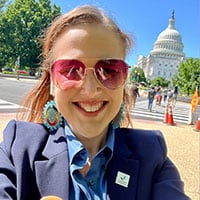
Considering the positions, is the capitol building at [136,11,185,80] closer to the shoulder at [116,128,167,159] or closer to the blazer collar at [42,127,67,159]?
the shoulder at [116,128,167,159]

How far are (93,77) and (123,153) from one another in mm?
359

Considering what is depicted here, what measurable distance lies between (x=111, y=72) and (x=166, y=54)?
11779 cm

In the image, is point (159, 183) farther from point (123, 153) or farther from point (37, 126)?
point (37, 126)

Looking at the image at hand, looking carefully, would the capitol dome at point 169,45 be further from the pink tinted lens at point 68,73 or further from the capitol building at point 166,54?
the pink tinted lens at point 68,73

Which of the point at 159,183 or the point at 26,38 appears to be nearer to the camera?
the point at 159,183

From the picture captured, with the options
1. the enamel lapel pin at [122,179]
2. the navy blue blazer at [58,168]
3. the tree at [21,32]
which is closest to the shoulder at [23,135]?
the navy blue blazer at [58,168]

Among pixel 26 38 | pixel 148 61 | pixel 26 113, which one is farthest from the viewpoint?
pixel 148 61

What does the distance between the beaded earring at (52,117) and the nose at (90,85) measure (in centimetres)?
24

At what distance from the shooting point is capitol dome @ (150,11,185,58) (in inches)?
4503

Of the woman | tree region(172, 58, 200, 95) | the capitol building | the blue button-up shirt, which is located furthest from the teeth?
the capitol building

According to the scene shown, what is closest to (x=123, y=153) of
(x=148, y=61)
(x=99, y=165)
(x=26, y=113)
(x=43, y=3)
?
(x=99, y=165)

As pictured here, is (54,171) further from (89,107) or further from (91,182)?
(89,107)

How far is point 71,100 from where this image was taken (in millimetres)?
1163

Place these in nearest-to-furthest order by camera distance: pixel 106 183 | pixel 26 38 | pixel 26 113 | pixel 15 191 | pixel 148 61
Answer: pixel 15 191, pixel 106 183, pixel 26 113, pixel 26 38, pixel 148 61
